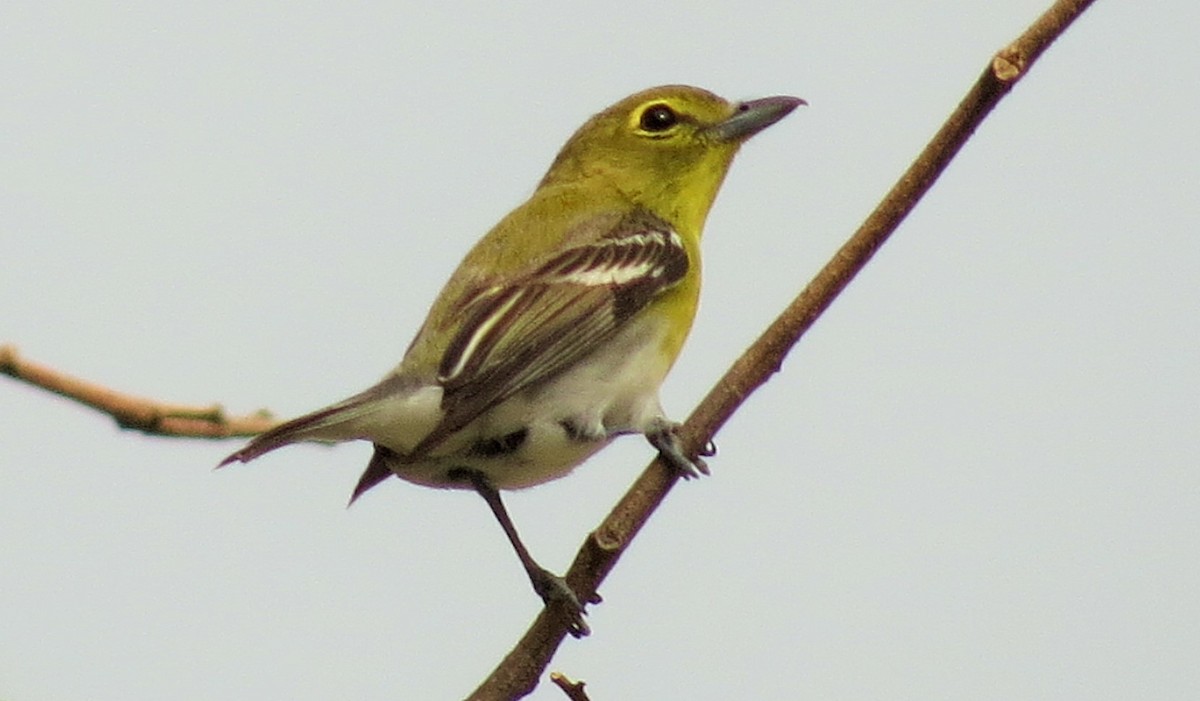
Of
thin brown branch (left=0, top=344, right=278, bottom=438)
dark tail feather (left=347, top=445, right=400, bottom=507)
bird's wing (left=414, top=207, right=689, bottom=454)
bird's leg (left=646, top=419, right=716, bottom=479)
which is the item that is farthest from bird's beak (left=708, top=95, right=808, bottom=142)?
thin brown branch (left=0, top=344, right=278, bottom=438)

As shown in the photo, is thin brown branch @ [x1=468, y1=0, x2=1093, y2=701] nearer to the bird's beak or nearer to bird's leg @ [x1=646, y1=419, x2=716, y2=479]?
bird's leg @ [x1=646, y1=419, x2=716, y2=479]

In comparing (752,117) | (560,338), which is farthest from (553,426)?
(752,117)

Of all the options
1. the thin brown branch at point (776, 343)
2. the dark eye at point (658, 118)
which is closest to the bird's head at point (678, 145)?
the dark eye at point (658, 118)

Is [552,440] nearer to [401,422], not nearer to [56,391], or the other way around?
[401,422]

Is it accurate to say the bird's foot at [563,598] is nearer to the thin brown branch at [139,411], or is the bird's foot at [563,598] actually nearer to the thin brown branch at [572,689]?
the thin brown branch at [572,689]

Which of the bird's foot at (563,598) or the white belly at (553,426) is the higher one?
the white belly at (553,426)
